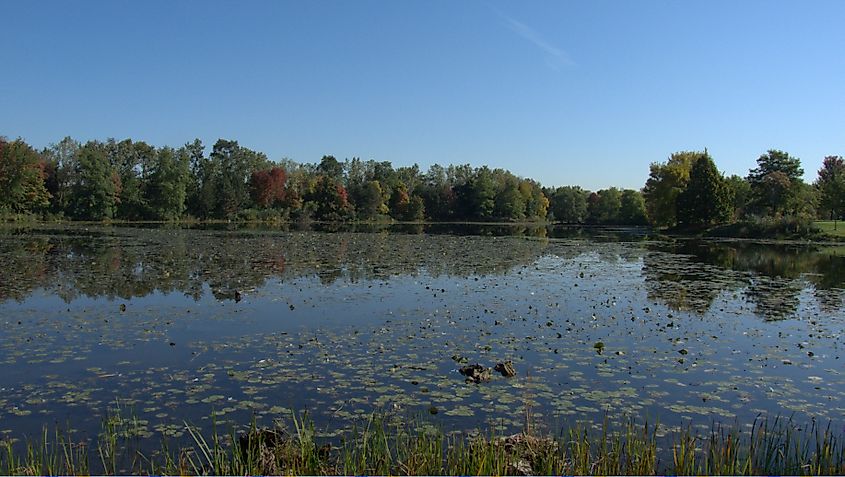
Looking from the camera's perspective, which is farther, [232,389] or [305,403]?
[232,389]

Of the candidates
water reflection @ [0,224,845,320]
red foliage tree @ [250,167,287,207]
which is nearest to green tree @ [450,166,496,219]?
red foliage tree @ [250,167,287,207]

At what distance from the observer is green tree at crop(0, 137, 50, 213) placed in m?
68.6

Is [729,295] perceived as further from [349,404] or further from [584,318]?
[349,404]

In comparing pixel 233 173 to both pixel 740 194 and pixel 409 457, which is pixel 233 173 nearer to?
pixel 740 194

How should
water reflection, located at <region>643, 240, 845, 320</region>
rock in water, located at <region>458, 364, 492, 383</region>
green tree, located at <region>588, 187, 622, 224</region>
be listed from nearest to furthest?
rock in water, located at <region>458, 364, 492, 383</region> < water reflection, located at <region>643, 240, 845, 320</region> < green tree, located at <region>588, 187, 622, 224</region>

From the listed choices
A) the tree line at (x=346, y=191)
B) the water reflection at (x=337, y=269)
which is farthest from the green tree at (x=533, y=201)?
the water reflection at (x=337, y=269)

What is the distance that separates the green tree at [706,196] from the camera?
206ft

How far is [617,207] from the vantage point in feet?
409

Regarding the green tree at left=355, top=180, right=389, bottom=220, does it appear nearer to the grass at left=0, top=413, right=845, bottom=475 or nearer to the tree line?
the tree line

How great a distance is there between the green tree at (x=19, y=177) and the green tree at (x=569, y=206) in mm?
101937

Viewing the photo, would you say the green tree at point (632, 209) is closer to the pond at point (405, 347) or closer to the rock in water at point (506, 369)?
the pond at point (405, 347)

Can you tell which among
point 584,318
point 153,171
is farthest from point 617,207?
point 584,318

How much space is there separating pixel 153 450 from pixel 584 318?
11166 millimetres

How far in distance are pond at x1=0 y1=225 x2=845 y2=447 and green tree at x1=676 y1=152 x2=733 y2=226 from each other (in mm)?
41970
